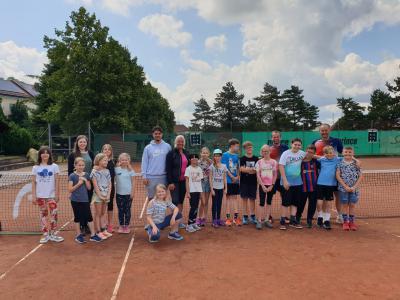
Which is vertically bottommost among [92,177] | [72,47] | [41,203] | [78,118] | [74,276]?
[74,276]

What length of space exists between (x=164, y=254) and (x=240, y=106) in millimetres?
56090

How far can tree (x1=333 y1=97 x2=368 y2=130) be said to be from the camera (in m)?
42.4

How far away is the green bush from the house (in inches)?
812

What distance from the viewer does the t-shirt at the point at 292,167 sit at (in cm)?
626

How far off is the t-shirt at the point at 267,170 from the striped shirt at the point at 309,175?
519 millimetres

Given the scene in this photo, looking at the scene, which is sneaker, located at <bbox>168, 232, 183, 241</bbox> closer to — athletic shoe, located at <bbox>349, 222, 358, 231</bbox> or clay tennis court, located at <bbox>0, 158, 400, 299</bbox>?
clay tennis court, located at <bbox>0, 158, 400, 299</bbox>

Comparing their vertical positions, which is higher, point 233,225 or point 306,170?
point 306,170

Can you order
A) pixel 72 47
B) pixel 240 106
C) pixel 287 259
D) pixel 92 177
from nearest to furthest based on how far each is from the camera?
1. pixel 287 259
2. pixel 92 177
3. pixel 72 47
4. pixel 240 106

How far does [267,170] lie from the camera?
631 cm

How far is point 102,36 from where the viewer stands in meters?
24.8

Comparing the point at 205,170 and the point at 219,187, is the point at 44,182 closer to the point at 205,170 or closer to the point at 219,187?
the point at 205,170

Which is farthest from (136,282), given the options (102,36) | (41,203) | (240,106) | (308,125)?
(240,106)

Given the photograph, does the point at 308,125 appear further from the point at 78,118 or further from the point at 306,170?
the point at 306,170

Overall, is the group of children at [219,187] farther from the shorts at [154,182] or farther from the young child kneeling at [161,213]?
the shorts at [154,182]
